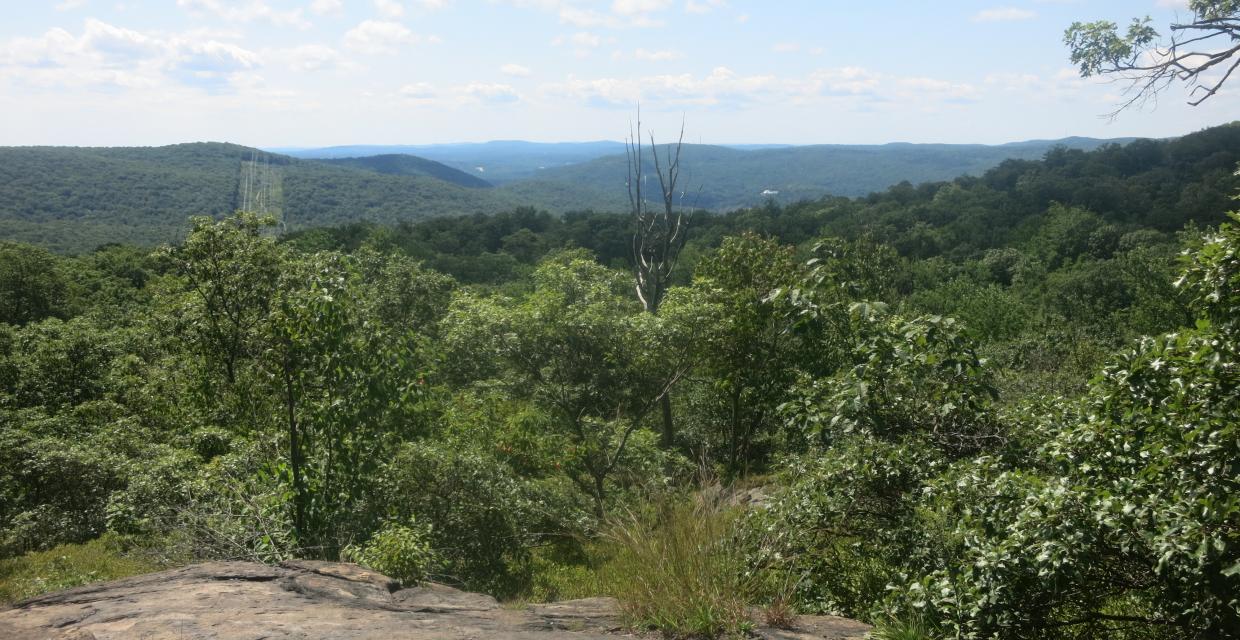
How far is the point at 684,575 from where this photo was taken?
4.90m

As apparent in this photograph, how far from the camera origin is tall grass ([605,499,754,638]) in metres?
4.64

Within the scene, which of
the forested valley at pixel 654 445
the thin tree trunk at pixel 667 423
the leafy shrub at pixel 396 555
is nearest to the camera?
the forested valley at pixel 654 445

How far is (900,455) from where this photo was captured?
589 centimetres

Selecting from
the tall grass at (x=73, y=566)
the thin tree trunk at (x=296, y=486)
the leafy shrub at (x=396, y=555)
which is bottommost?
the tall grass at (x=73, y=566)

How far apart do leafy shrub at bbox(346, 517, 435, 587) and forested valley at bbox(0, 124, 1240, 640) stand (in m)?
0.05

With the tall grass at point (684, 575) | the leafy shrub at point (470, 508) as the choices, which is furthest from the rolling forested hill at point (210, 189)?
the tall grass at point (684, 575)

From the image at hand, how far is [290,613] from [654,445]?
12477 mm

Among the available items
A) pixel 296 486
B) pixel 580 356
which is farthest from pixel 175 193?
pixel 296 486

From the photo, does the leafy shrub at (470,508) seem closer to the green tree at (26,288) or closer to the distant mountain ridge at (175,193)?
the green tree at (26,288)

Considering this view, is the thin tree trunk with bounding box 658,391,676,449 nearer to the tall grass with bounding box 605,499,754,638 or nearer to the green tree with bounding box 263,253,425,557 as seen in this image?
the green tree with bounding box 263,253,425,557

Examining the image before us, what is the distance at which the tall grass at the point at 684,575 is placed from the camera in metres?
4.64

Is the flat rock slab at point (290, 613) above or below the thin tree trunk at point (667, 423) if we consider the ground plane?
above

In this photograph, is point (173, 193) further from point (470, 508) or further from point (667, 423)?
point (470, 508)

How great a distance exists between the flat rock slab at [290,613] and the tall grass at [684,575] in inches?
8.3
